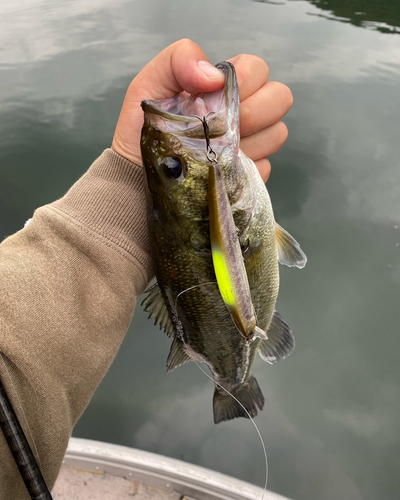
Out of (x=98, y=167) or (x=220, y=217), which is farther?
(x=98, y=167)

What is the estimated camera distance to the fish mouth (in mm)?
1229

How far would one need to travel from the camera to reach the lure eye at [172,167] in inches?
50.1

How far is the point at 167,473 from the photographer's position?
2.58m

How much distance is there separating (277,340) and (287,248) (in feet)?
1.92

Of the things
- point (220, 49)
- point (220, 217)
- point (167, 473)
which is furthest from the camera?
point (220, 49)

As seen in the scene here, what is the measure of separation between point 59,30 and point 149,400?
998 cm

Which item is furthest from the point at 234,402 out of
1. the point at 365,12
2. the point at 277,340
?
the point at 365,12

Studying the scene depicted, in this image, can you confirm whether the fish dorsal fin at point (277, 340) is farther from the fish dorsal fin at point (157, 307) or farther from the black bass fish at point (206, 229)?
the fish dorsal fin at point (157, 307)

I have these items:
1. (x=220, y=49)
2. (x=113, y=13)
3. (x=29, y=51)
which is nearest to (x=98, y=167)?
(x=220, y=49)

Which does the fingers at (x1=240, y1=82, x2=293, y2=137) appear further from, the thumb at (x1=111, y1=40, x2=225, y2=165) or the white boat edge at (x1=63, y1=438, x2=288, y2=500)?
the white boat edge at (x1=63, y1=438, x2=288, y2=500)

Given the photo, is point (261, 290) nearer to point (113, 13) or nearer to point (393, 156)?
point (393, 156)

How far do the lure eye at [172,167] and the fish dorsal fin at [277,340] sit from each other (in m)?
1.03

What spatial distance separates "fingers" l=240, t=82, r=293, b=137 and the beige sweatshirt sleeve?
65 centimetres

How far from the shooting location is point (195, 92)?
1.40 meters
